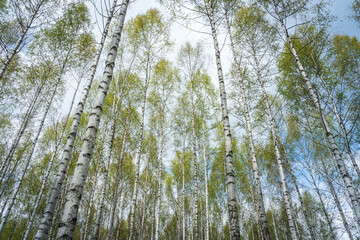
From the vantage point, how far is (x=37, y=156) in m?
14.3

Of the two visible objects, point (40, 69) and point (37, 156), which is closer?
point (40, 69)

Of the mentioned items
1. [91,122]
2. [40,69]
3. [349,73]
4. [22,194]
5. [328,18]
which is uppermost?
[40,69]

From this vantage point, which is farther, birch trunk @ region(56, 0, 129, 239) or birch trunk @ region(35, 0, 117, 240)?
birch trunk @ region(35, 0, 117, 240)

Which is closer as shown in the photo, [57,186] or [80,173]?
[80,173]

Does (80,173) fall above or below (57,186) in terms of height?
below

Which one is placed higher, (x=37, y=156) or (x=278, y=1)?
(x=278, y=1)

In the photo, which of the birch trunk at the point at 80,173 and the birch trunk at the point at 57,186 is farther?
the birch trunk at the point at 57,186

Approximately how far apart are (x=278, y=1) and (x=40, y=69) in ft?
42.2

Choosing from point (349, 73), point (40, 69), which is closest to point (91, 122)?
point (40, 69)

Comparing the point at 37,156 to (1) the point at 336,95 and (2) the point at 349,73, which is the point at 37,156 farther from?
(2) the point at 349,73

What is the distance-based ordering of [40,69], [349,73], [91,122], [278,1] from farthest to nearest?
1. [40,69]
2. [349,73]
3. [278,1]
4. [91,122]

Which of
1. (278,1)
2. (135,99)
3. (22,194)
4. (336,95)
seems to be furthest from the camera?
(22,194)

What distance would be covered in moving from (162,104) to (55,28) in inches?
287

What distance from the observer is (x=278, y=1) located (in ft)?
22.7
